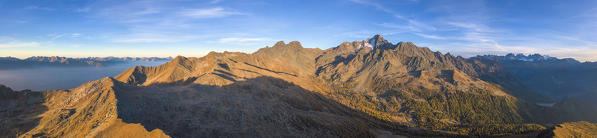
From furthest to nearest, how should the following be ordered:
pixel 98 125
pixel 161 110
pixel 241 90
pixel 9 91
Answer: pixel 241 90 → pixel 9 91 → pixel 161 110 → pixel 98 125

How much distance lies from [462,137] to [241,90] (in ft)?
490

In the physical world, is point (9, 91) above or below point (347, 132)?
above

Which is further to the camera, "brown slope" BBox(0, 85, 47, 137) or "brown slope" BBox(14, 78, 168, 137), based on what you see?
"brown slope" BBox(0, 85, 47, 137)

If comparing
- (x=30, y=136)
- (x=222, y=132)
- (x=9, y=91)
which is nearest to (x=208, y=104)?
(x=222, y=132)

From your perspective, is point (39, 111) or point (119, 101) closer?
point (119, 101)

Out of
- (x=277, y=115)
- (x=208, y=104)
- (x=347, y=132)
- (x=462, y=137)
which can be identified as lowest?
(x=462, y=137)

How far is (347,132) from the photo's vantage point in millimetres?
100000

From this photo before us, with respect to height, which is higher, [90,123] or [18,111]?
[90,123]

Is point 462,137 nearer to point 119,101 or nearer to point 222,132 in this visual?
point 222,132

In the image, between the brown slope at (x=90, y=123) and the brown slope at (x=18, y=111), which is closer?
the brown slope at (x=90, y=123)

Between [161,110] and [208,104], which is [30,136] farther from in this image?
[208,104]

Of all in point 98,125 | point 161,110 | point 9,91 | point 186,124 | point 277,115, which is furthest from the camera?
point 277,115

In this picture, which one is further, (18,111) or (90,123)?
(18,111)

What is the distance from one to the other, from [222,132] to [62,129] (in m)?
42.3
